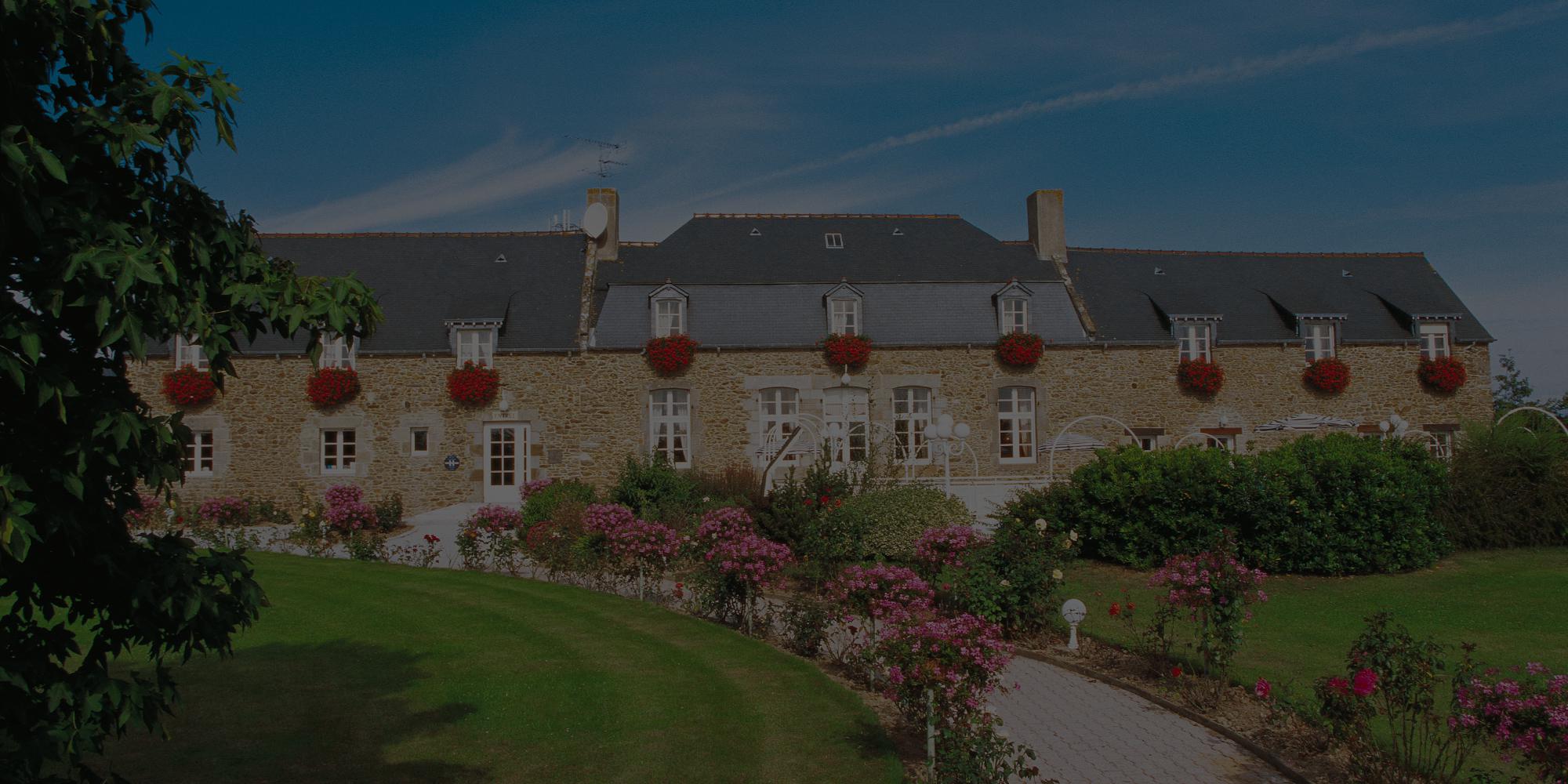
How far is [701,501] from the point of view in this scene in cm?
1448

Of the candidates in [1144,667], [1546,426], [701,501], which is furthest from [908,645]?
[1546,426]

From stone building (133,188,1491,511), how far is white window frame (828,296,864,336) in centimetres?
4

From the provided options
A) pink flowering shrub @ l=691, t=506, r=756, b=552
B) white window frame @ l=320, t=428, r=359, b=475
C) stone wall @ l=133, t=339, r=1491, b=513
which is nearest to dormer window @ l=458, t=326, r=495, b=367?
stone wall @ l=133, t=339, r=1491, b=513

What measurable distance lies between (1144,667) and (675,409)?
14295 mm

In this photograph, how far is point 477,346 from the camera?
20891 mm

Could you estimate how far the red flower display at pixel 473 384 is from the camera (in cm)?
2042

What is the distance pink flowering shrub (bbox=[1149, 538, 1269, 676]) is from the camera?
7.01 m

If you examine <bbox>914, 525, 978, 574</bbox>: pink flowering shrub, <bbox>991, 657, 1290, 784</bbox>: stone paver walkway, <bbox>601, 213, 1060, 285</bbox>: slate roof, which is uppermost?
<bbox>601, 213, 1060, 285</bbox>: slate roof

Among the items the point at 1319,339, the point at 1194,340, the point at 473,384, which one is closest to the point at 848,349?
the point at 473,384

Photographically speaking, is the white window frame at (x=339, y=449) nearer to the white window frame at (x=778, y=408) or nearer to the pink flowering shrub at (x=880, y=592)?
the white window frame at (x=778, y=408)

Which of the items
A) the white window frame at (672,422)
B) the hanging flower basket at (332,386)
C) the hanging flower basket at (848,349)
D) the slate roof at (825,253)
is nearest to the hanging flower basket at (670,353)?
the white window frame at (672,422)

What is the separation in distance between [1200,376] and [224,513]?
1952cm

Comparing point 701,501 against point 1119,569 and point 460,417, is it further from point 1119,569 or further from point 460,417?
point 460,417

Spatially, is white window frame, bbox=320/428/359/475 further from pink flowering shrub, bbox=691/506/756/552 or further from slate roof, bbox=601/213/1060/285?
pink flowering shrub, bbox=691/506/756/552
